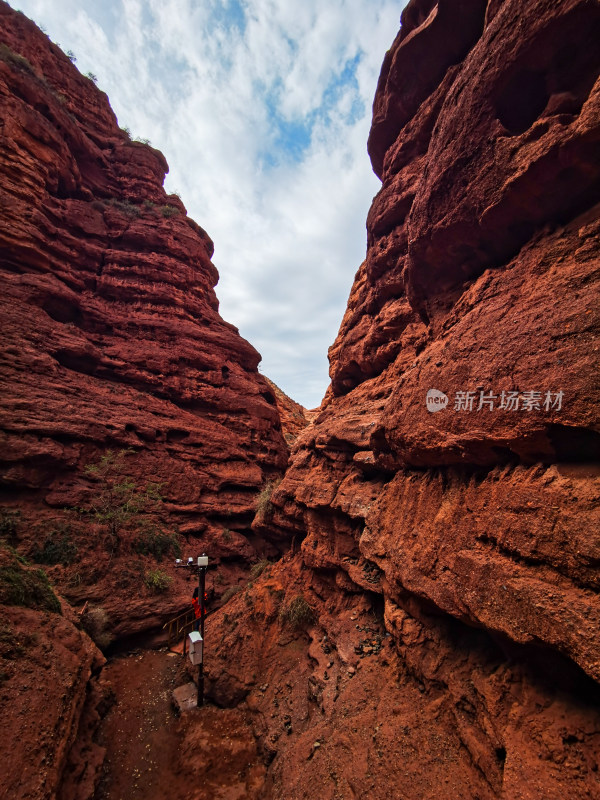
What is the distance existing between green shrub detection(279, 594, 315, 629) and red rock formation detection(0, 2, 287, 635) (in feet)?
16.5

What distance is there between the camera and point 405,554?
17.8 feet

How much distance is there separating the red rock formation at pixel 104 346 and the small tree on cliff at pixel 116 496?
1.14 ft

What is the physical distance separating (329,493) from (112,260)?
1788cm

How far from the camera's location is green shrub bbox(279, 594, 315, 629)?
27.9ft

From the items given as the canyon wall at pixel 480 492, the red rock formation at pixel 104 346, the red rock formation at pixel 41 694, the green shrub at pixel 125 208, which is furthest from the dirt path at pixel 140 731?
the green shrub at pixel 125 208

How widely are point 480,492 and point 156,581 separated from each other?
1153 centimetres

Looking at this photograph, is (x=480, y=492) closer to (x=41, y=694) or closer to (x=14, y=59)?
(x=41, y=694)

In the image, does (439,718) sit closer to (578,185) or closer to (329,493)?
(329,493)

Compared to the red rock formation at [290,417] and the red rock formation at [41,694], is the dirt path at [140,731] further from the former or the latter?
the red rock formation at [290,417]

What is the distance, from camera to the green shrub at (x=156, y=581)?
11.5 meters

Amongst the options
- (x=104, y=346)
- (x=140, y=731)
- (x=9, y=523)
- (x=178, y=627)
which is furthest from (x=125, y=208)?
(x=140, y=731)

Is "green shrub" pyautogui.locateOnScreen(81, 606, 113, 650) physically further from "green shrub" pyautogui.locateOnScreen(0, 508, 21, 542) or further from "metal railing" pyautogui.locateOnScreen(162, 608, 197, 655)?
"green shrub" pyautogui.locateOnScreen(0, 508, 21, 542)

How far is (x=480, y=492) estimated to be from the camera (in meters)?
4.52

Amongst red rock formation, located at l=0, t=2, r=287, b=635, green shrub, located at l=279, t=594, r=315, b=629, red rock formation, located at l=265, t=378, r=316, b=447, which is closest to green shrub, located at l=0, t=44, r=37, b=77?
red rock formation, located at l=0, t=2, r=287, b=635
